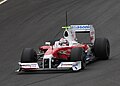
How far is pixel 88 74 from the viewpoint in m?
12.7

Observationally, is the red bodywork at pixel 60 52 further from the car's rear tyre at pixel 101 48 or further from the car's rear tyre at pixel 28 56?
the car's rear tyre at pixel 101 48

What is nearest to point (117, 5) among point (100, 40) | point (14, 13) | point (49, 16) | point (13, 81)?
point (49, 16)

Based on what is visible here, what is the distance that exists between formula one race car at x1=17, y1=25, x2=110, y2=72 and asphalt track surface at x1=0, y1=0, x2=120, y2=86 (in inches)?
9.2

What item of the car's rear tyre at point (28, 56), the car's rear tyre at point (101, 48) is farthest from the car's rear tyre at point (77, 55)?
the car's rear tyre at point (101, 48)

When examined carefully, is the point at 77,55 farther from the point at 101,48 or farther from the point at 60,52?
the point at 101,48

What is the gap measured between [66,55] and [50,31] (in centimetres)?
772

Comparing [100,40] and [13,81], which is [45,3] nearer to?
[100,40]

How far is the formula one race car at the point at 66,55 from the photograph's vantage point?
44.1ft

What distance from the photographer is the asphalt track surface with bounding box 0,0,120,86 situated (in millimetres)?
12242

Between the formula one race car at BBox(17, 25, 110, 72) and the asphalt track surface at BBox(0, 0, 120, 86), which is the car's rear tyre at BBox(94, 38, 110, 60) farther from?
the asphalt track surface at BBox(0, 0, 120, 86)

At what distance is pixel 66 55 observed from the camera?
555 inches

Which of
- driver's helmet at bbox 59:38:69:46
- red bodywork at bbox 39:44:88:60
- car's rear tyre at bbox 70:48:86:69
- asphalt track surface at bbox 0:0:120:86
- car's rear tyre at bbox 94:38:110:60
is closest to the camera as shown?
asphalt track surface at bbox 0:0:120:86

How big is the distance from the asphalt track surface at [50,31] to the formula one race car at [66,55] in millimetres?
234

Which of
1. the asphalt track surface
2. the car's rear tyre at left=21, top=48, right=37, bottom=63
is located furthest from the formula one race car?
the asphalt track surface
